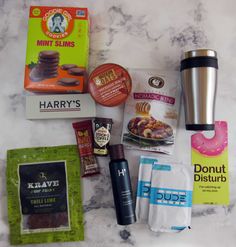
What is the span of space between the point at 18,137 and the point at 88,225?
0.30 m

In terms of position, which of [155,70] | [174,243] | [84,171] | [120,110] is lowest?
[174,243]

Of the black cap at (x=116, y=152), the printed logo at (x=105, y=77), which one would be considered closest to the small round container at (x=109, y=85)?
the printed logo at (x=105, y=77)

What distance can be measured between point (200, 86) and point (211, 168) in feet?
0.72

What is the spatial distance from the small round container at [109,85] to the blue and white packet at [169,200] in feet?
0.67

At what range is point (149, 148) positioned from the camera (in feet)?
2.62

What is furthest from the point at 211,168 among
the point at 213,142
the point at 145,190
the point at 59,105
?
the point at 59,105

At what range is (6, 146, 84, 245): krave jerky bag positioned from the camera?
80cm

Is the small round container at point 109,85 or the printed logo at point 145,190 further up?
the small round container at point 109,85

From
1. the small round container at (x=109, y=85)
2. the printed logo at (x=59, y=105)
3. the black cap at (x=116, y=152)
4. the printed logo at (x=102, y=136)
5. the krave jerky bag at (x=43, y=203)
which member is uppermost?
the small round container at (x=109, y=85)

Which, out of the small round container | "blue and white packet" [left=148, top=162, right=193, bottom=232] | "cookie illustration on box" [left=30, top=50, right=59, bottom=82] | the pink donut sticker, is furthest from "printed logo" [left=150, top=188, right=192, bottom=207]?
"cookie illustration on box" [left=30, top=50, right=59, bottom=82]

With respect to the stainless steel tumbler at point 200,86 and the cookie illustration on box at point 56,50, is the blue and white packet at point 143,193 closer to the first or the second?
the stainless steel tumbler at point 200,86

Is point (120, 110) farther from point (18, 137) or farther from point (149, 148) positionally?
point (18, 137)


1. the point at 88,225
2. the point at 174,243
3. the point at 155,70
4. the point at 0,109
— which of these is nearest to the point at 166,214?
the point at 174,243

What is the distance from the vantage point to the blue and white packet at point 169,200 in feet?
2.54
